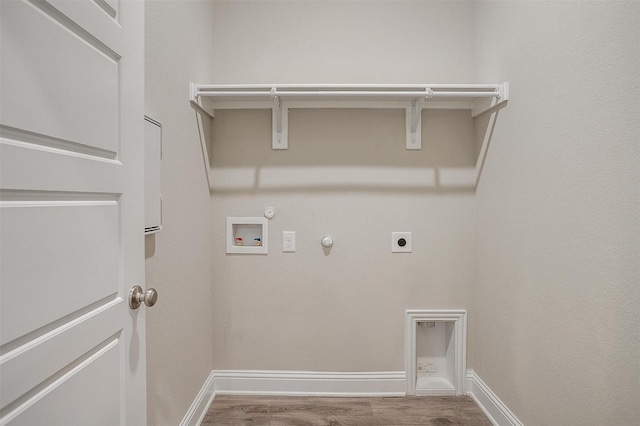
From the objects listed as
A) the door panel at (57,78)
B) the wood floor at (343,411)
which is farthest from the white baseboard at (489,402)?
the door panel at (57,78)

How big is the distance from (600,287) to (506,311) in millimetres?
674

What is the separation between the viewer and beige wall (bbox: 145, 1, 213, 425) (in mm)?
1372

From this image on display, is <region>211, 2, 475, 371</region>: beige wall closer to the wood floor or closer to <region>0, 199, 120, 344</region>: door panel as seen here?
the wood floor

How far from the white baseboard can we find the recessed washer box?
2.92 ft

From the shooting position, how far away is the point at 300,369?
2.18 m

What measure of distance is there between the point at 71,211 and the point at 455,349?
2185 millimetres

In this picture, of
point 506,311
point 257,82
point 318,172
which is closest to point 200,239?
point 318,172

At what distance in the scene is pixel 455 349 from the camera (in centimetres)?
217

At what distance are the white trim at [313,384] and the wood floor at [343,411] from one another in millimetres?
42

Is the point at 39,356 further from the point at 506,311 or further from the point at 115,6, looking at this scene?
the point at 506,311

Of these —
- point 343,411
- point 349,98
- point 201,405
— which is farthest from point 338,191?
point 201,405

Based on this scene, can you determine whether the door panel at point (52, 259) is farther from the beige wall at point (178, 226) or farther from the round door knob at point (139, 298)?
the beige wall at point (178, 226)

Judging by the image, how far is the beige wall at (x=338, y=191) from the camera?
215 cm

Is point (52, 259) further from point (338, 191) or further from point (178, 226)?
point (338, 191)
